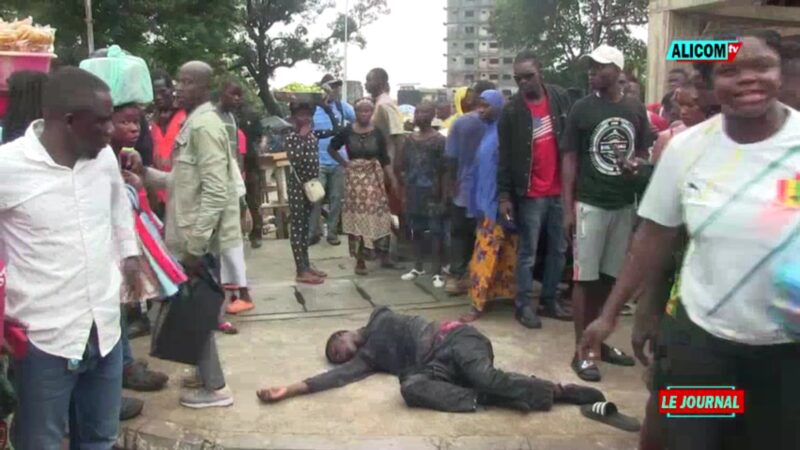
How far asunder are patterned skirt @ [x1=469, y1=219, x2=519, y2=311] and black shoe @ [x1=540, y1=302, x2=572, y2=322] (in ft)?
0.91

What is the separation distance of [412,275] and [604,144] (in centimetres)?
304

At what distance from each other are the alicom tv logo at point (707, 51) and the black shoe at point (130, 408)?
10.6ft

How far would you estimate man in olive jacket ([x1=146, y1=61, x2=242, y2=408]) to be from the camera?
4.59 m

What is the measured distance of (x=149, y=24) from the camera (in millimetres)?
17703

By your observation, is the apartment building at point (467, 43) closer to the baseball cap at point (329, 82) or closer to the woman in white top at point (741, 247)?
the baseball cap at point (329, 82)

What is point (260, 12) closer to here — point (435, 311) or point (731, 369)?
point (435, 311)

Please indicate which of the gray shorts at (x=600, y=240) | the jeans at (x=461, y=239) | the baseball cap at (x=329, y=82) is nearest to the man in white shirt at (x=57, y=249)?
the gray shorts at (x=600, y=240)

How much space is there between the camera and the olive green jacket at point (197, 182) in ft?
15.3

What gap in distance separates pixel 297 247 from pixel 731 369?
17.1 ft

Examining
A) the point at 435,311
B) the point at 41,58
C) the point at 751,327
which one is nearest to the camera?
the point at 751,327

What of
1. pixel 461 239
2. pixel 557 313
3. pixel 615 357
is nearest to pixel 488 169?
pixel 461 239

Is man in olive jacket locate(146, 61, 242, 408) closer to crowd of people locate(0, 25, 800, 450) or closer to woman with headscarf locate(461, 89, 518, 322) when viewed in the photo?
crowd of people locate(0, 25, 800, 450)

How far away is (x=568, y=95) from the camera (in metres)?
5.81

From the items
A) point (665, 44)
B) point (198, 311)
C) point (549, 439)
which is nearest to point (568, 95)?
point (665, 44)
